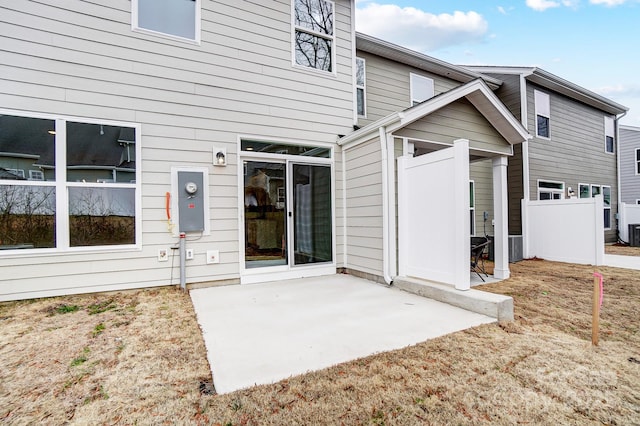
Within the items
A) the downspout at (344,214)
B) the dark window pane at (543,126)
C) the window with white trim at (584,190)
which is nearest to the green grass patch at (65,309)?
the downspout at (344,214)

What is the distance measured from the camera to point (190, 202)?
461 centimetres

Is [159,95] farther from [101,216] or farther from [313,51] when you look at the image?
[313,51]

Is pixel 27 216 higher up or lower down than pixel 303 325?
higher up

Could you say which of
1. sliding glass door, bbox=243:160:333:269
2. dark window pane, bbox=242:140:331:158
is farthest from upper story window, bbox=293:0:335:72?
sliding glass door, bbox=243:160:333:269

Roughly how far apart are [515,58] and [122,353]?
19826 millimetres

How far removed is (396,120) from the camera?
4430mm

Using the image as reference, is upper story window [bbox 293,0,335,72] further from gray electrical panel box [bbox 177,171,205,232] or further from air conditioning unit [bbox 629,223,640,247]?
air conditioning unit [bbox 629,223,640,247]

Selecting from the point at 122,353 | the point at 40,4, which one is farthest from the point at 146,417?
the point at 40,4

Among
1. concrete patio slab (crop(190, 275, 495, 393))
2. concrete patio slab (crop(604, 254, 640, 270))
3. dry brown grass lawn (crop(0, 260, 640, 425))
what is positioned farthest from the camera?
concrete patio slab (crop(604, 254, 640, 270))

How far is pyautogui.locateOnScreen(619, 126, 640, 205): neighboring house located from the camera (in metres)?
13.8

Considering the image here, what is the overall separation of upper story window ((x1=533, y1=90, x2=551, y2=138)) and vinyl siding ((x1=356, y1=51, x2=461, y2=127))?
4199 mm

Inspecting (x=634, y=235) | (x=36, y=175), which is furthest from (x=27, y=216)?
(x=634, y=235)

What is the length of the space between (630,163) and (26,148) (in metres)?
20.6

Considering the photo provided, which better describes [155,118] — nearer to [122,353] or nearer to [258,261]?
[258,261]
